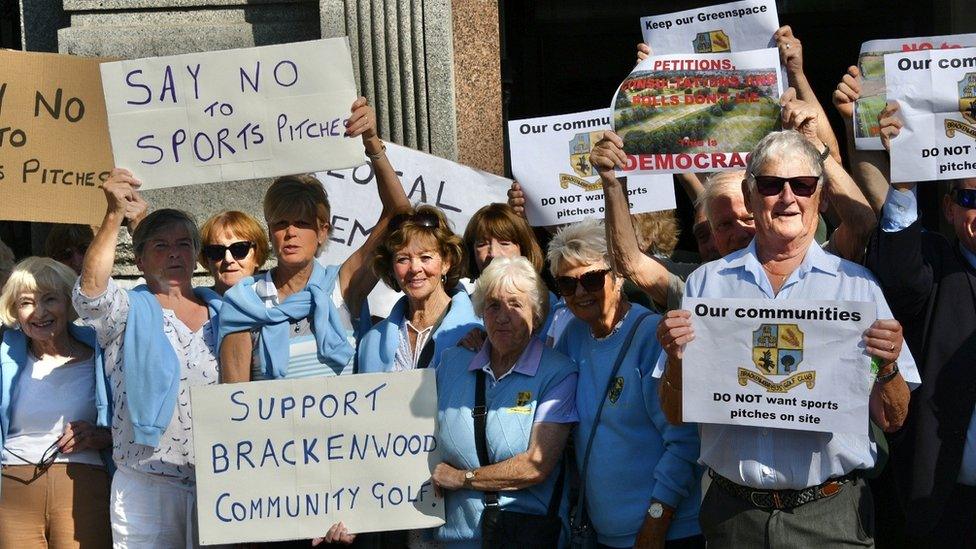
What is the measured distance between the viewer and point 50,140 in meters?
6.05

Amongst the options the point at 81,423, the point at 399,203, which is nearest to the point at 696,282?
the point at 399,203

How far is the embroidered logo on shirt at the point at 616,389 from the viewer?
482 cm

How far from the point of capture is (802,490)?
4230 mm

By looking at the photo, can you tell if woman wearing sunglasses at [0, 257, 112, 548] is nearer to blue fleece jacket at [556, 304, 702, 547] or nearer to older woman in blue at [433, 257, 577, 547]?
older woman in blue at [433, 257, 577, 547]

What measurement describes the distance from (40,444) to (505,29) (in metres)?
4.53

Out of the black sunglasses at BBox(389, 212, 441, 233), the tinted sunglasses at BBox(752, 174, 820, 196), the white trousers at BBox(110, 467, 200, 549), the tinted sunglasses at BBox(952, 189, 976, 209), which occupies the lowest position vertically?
the white trousers at BBox(110, 467, 200, 549)

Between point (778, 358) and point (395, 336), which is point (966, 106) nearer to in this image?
point (778, 358)

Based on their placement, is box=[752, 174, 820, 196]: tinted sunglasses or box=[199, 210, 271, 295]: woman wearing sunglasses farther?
box=[199, 210, 271, 295]: woman wearing sunglasses

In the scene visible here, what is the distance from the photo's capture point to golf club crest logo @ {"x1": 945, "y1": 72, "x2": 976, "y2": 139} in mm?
4645

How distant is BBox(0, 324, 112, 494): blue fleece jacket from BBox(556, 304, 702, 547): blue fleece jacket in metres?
1.90

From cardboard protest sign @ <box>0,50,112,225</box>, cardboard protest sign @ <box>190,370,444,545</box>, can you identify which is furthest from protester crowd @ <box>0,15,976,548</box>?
cardboard protest sign @ <box>0,50,112,225</box>

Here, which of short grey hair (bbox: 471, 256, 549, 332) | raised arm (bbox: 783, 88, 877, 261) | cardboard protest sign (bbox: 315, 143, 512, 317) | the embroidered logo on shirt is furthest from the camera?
cardboard protest sign (bbox: 315, 143, 512, 317)

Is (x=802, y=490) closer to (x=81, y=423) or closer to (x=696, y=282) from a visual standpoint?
(x=696, y=282)

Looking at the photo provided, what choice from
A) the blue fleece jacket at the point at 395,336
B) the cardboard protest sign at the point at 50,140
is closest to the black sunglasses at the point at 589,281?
the blue fleece jacket at the point at 395,336
